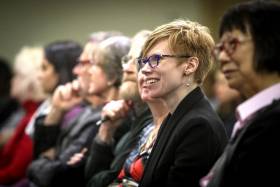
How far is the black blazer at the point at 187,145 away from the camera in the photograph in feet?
6.86

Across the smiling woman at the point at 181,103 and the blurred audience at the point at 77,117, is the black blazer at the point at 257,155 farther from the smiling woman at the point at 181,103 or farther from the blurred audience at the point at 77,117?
the blurred audience at the point at 77,117

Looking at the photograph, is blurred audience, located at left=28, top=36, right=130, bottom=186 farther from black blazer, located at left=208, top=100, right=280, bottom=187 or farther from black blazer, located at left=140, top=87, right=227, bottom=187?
black blazer, located at left=208, top=100, right=280, bottom=187

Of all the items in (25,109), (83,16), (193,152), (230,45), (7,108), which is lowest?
(7,108)

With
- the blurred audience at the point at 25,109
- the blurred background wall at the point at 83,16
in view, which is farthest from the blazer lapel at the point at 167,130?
the blurred background wall at the point at 83,16

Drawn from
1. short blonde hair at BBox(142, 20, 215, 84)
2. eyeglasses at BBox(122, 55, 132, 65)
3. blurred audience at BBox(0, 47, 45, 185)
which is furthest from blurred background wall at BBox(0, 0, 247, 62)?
short blonde hair at BBox(142, 20, 215, 84)

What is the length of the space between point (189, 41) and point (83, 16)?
14.2 ft

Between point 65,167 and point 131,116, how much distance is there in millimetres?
550

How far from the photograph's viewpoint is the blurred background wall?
618 centimetres

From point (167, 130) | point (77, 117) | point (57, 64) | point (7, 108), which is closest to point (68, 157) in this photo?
point (77, 117)

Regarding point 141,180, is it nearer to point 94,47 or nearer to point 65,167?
point 65,167

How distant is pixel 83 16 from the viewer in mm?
6484

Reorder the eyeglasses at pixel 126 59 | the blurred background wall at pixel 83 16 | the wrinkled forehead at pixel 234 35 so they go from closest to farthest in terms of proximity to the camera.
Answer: the wrinkled forehead at pixel 234 35 < the eyeglasses at pixel 126 59 < the blurred background wall at pixel 83 16

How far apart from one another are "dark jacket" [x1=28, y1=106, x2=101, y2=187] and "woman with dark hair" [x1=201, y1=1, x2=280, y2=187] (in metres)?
1.46

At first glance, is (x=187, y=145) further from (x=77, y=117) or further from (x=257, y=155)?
(x=77, y=117)
